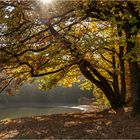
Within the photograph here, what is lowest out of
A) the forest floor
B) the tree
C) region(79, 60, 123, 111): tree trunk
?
the forest floor

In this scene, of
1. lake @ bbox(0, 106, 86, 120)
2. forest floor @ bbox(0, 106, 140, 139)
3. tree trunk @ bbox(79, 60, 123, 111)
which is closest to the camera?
forest floor @ bbox(0, 106, 140, 139)

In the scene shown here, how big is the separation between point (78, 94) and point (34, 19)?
2028 inches

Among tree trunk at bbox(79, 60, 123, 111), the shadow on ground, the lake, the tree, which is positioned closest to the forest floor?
the shadow on ground

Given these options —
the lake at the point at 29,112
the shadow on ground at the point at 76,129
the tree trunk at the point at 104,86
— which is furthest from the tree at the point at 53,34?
the lake at the point at 29,112

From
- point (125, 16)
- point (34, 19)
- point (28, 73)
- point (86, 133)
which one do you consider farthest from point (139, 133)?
point (28, 73)

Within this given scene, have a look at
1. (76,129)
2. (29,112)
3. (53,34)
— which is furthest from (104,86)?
(29,112)

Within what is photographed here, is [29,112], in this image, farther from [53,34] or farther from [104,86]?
[53,34]

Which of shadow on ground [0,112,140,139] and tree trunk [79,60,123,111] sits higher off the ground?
tree trunk [79,60,123,111]

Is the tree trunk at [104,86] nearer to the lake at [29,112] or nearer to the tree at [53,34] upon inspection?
the tree at [53,34]

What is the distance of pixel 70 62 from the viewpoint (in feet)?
62.7

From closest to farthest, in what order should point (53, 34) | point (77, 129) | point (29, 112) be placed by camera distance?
point (77, 129) < point (53, 34) < point (29, 112)

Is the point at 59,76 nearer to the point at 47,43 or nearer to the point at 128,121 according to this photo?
the point at 47,43

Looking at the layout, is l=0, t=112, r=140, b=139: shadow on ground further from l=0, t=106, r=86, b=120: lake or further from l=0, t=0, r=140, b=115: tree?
l=0, t=106, r=86, b=120: lake

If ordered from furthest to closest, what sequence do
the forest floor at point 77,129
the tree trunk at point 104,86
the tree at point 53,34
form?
the tree trunk at point 104,86 → the tree at point 53,34 → the forest floor at point 77,129
